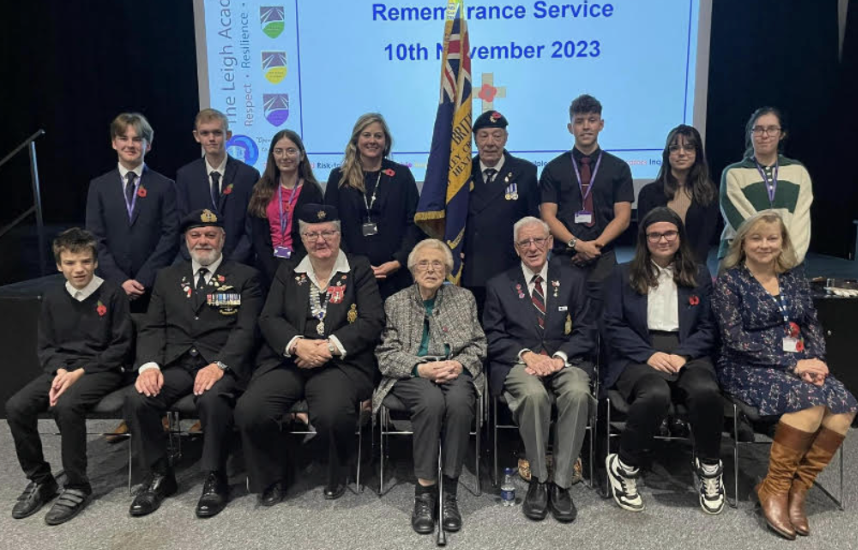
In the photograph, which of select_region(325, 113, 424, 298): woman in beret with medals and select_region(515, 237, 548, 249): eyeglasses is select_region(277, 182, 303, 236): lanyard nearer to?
select_region(325, 113, 424, 298): woman in beret with medals

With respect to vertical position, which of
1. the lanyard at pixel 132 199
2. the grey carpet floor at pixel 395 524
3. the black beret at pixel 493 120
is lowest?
the grey carpet floor at pixel 395 524

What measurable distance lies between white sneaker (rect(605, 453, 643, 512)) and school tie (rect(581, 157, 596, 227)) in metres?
1.33

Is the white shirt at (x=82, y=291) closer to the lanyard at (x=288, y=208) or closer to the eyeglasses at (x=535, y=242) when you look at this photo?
the lanyard at (x=288, y=208)

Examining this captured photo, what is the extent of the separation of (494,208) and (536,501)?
1.53 metres

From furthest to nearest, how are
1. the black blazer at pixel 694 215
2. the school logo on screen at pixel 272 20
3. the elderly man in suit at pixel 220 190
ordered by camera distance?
1. the school logo on screen at pixel 272 20
2. the elderly man in suit at pixel 220 190
3. the black blazer at pixel 694 215

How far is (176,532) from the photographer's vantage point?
2.53 m

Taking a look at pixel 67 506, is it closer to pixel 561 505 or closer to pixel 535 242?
pixel 561 505

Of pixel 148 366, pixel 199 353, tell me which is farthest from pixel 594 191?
pixel 148 366

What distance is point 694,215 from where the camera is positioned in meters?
3.31

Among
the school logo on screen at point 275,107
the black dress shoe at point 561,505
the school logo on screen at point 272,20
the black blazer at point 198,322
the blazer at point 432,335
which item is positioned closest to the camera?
the black dress shoe at point 561,505

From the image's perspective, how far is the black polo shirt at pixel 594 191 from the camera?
336 cm

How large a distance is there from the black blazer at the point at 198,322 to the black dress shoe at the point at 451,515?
3.69 ft

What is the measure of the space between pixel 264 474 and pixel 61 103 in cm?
572

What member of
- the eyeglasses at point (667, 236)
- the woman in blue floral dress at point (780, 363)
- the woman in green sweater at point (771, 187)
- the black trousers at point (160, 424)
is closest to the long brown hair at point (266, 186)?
the black trousers at point (160, 424)
